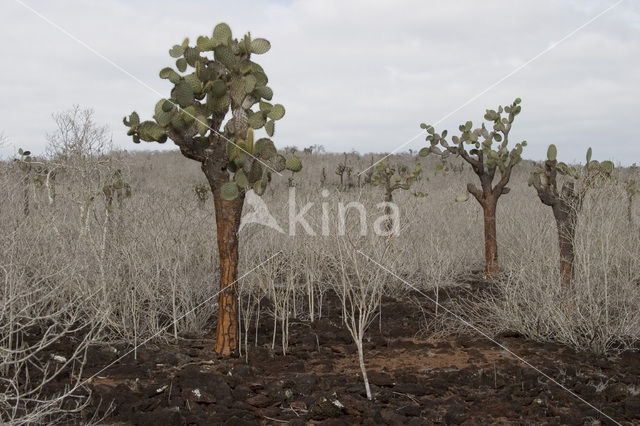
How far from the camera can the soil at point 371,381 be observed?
12.9 feet

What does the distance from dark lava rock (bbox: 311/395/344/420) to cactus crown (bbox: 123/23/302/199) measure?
1824 mm

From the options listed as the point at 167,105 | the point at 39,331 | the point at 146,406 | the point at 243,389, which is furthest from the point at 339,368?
the point at 39,331

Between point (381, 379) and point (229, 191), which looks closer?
point (381, 379)

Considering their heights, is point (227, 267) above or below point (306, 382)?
above

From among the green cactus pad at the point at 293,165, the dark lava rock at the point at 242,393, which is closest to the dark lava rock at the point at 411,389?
the dark lava rock at the point at 242,393

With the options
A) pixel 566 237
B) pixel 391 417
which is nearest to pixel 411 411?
pixel 391 417

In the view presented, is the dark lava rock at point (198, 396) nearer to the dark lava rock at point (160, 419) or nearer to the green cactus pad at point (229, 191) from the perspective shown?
the dark lava rock at point (160, 419)

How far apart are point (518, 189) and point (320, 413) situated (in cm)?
1878

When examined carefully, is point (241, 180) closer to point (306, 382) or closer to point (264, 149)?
point (264, 149)

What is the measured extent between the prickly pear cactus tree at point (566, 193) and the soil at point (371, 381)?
1.16 metres

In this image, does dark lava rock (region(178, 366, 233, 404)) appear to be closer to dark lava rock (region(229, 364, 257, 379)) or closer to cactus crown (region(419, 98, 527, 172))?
dark lava rock (region(229, 364, 257, 379))

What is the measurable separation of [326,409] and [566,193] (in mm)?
4128

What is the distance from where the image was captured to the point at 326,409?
12.9 ft

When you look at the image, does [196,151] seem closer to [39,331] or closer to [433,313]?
[39,331]
